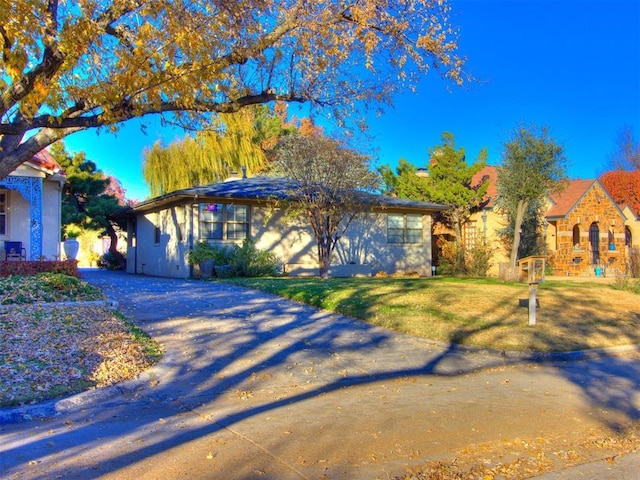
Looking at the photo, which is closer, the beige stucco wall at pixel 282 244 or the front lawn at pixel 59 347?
the front lawn at pixel 59 347

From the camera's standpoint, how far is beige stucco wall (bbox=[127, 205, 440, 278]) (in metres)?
20.7

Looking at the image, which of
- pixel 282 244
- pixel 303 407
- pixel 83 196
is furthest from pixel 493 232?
pixel 303 407

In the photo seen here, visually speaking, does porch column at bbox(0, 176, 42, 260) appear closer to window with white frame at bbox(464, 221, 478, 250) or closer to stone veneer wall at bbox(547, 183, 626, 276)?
window with white frame at bbox(464, 221, 478, 250)

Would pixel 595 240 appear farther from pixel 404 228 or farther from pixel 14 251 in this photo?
pixel 14 251

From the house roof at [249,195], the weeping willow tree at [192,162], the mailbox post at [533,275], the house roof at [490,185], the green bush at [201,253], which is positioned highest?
the weeping willow tree at [192,162]

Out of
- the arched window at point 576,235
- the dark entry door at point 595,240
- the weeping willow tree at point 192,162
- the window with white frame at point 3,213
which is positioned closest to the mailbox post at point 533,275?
the window with white frame at point 3,213

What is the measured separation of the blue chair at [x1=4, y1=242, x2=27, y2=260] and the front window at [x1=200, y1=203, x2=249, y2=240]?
5513 mm

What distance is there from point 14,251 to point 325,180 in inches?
383

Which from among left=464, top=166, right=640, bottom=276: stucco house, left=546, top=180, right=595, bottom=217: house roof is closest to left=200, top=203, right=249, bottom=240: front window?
left=464, top=166, right=640, bottom=276: stucco house

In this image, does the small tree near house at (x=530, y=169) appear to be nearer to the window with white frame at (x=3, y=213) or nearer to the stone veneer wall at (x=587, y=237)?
the stone veneer wall at (x=587, y=237)

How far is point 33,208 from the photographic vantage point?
17000 mm

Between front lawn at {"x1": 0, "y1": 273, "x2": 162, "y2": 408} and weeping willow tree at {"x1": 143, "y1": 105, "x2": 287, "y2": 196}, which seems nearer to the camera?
front lawn at {"x1": 0, "y1": 273, "x2": 162, "y2": 408}

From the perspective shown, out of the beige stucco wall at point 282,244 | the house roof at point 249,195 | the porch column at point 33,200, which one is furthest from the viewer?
the beige stucco wall at point 282,244

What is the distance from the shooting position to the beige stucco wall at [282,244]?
20.7 metres
